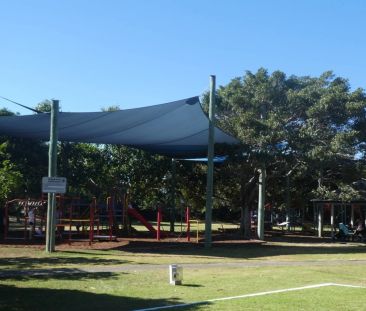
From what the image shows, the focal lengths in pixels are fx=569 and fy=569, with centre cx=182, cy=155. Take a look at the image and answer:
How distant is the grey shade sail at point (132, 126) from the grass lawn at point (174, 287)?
4.47 m

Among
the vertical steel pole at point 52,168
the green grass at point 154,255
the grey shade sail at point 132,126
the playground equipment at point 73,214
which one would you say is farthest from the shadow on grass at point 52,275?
the playground equipment at point 73,214

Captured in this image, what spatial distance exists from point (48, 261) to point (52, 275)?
10.7 ft

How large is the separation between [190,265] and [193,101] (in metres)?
6.69

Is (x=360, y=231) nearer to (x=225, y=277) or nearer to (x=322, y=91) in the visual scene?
(x=322, y=91)

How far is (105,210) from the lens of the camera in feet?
84.9

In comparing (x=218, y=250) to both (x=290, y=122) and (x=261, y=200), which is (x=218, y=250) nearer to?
(x=261, y=200)

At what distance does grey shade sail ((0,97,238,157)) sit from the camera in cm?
1975

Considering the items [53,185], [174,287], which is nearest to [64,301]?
[174,287]

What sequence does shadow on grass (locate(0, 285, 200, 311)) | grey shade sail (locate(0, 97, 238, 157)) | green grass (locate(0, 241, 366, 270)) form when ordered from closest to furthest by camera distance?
shadow on grass (locate(0, 285, 200, 311)) → green grass (locate(0, 241, 366, 270)) → grey shade sail (locate(0, 97, 238, 157))

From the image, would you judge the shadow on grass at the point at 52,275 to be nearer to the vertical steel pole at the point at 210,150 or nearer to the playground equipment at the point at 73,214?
the vertical steel pole at the point at 210,150

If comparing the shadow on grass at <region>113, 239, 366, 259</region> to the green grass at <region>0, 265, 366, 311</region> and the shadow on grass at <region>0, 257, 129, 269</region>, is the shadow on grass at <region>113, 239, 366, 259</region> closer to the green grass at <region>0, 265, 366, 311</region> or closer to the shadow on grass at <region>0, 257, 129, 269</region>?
the shadow on grass at <region>0, 257, 129, 269</region>

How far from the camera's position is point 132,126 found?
20.9m

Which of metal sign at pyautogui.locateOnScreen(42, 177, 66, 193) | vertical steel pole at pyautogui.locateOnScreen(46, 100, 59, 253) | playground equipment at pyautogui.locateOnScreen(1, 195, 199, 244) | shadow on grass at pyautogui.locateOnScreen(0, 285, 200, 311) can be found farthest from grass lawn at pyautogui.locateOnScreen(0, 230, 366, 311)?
playground equipment at pyautogui.locateOnScreen(1, 195, 199, 244)

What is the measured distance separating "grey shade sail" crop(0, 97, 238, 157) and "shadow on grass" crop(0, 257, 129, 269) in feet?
17.2
